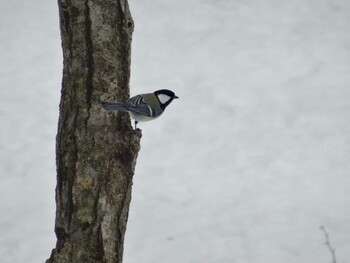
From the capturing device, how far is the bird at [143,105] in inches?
122

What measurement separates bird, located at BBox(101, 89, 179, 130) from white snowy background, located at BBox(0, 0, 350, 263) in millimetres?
1630

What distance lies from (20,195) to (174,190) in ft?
4.15

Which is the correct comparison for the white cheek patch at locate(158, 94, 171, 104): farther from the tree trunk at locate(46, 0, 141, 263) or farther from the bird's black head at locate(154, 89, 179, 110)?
the tree trunk at locate(46, 0, 141, 263)

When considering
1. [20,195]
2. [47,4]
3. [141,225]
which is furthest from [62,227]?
[47,4]

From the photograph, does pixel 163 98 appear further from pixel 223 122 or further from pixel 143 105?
pixel 223 122

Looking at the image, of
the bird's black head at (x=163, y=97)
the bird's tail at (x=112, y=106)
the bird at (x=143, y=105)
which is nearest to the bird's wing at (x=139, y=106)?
the bird at (x=143, y=105)

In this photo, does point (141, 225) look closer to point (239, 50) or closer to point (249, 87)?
point (249, 87)

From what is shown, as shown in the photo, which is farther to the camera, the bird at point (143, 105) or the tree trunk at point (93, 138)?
the bird at point (143, 105)

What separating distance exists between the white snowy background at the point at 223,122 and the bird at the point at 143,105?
5.35 feet

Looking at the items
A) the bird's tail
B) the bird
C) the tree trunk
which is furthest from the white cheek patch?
the bird's tail

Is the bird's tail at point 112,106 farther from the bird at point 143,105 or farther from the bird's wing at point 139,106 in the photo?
the bird's wing at point 139,106

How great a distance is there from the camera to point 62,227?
2.98 m

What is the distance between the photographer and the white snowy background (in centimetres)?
583

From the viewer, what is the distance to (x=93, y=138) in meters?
3.08
